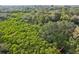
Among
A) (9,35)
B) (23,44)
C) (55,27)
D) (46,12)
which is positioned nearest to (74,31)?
(55,27)

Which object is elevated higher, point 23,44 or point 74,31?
point 74,31

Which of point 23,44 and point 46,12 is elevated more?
point 46,12

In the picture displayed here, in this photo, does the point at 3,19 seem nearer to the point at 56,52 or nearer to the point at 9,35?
the point at 9,35
